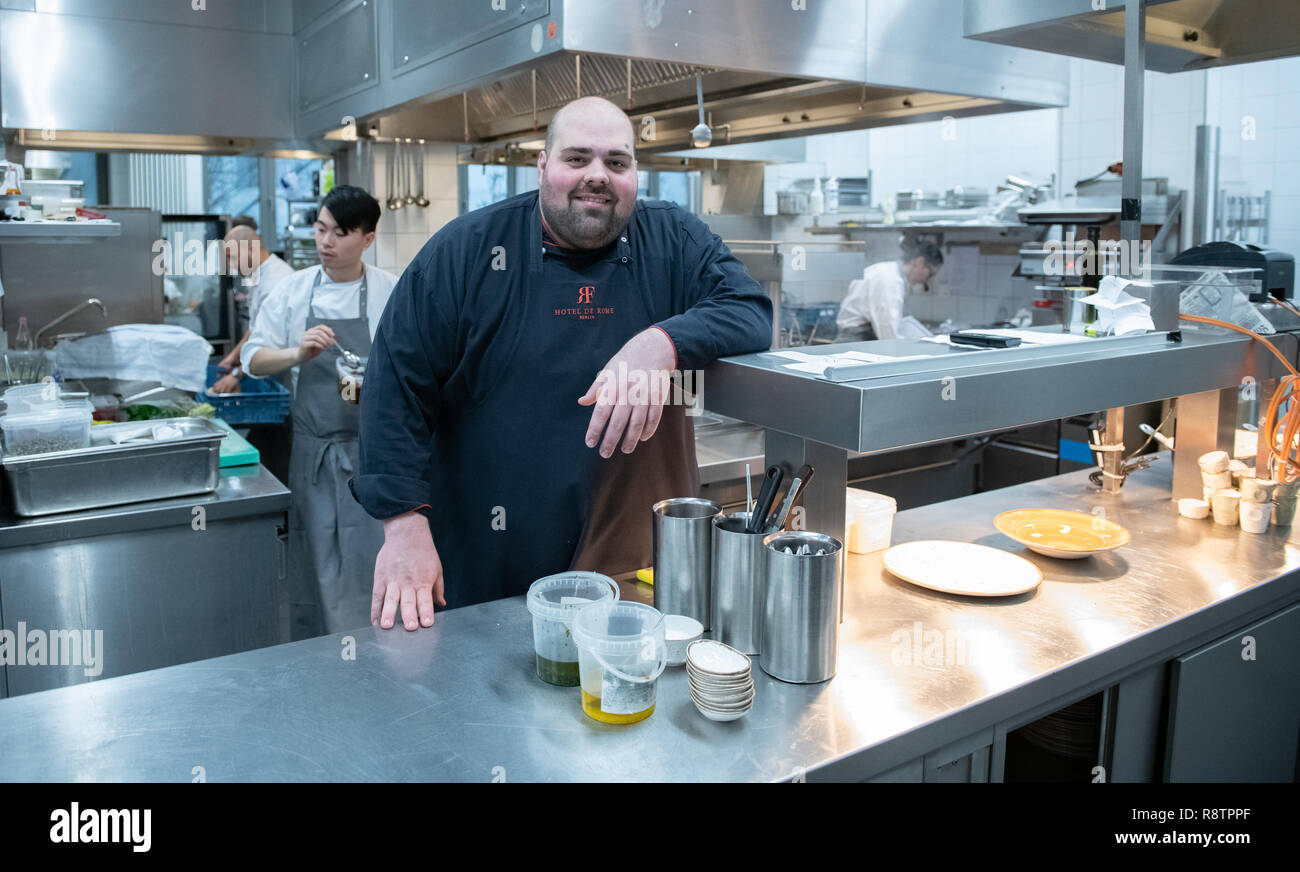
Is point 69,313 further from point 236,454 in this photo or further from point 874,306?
point 874,306

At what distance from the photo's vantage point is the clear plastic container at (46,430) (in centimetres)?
262

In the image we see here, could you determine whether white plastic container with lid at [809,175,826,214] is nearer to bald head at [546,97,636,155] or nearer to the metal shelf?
the metal shelf

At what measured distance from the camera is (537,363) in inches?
81.1

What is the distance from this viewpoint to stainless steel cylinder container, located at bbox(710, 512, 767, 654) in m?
1.55

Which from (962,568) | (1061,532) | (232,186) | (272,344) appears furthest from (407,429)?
(232,186)

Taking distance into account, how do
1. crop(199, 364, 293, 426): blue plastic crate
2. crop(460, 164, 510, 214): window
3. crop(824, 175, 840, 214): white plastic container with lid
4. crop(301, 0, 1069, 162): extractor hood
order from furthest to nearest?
crop(460, 164, 510, 214): window
crop(824, 175, 840, 214): white plastic container with lid
crop(199, 364, 293, 426): blue plastic crate
crop(301, 0, 1069, 162): extractor hood

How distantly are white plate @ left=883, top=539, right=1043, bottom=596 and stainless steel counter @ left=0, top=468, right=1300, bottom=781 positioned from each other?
28 millimetres

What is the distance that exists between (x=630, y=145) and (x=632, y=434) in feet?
2.14

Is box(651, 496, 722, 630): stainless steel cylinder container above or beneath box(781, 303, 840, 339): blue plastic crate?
beneath

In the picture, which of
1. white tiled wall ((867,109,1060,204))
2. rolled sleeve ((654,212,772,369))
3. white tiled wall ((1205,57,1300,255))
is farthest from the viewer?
white tiled wall ((867,109,1060,204))

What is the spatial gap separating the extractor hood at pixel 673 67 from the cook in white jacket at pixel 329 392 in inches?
19.9

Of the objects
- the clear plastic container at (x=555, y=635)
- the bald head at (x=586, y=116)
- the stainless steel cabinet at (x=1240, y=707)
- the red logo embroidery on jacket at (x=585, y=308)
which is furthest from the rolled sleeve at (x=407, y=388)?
the stainless steel cabinet at (x=1240, y=707)

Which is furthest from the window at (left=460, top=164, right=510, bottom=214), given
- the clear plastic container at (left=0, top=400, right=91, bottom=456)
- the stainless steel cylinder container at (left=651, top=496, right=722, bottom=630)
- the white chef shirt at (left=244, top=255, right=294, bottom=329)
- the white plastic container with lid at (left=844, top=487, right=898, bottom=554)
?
the stainless steel cylinder container at (left=651, top=496, right=722, bottom=630)

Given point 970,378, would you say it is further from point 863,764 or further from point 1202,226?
point 1202,226
